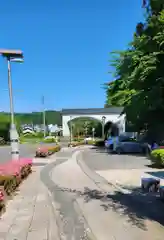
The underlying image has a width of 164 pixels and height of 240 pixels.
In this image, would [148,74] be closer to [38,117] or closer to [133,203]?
[133,203]

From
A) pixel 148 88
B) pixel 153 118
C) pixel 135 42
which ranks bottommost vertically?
pixel 153 118

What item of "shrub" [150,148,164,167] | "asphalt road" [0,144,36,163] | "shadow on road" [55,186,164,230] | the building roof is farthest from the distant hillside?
"shadow on road" [55,186,164,230]

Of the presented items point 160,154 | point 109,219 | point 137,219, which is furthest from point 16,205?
point 160,154

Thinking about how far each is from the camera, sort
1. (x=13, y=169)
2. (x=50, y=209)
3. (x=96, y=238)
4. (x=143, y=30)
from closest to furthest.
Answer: (x=143, y=30) → (x=96, y=238) → (x=50, y=209) → (x=13, y=169)

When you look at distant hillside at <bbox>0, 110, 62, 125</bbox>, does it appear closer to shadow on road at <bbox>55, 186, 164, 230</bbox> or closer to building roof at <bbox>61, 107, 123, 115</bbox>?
building roof at <bbox>61, 107, 123, 115</bbox>

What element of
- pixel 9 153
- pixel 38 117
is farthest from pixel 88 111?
pixel 9 153

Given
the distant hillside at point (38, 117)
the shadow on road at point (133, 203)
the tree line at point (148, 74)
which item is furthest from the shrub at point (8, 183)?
the distant hillside at point (38, 117)

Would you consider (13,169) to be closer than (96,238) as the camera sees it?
No

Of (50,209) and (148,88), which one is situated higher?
(148,88)

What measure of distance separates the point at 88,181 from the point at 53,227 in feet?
18.7

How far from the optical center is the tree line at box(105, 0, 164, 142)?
2.93m

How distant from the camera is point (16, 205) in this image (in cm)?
663

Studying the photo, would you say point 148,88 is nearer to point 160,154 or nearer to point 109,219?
point 109,219

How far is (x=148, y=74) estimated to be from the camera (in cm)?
341
